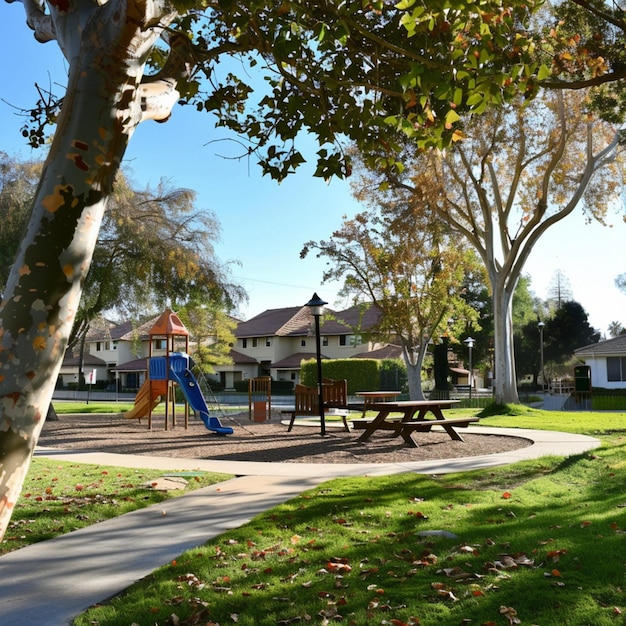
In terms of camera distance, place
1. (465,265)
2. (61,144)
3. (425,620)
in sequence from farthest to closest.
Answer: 1. (465,265)
2. (425,620)
3. (61,144)

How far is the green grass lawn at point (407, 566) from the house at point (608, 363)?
35.7 m

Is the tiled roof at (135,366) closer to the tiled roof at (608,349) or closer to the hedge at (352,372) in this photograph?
the hedge at (352,372)

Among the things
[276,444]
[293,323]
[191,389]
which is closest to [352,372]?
[293,323]

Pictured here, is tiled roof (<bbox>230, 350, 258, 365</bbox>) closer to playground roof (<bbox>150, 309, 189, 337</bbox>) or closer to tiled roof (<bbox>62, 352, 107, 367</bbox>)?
tiled roof (<bbox>62, 352, 107, 367</bbox>)

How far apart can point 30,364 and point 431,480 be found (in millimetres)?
7499

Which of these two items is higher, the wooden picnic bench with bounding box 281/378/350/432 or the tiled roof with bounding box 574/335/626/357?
the tiled roof with bounding box 574/335/626/357

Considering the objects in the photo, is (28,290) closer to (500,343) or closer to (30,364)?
(30,364)

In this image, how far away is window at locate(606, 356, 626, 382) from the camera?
40.8m

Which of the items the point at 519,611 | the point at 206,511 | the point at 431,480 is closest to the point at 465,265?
the point at 431,480

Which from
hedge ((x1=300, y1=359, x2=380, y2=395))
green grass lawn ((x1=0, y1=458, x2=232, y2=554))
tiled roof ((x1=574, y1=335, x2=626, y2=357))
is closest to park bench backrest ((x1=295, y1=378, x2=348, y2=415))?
green grass lawn ((x1=0, y1=458, x2=232, y2=554))

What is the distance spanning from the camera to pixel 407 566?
16.9ft

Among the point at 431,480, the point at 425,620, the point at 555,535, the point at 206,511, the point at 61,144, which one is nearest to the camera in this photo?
the point at 61,144

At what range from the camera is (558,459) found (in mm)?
11227

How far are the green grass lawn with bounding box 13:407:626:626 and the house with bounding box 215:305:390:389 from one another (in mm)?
48931
